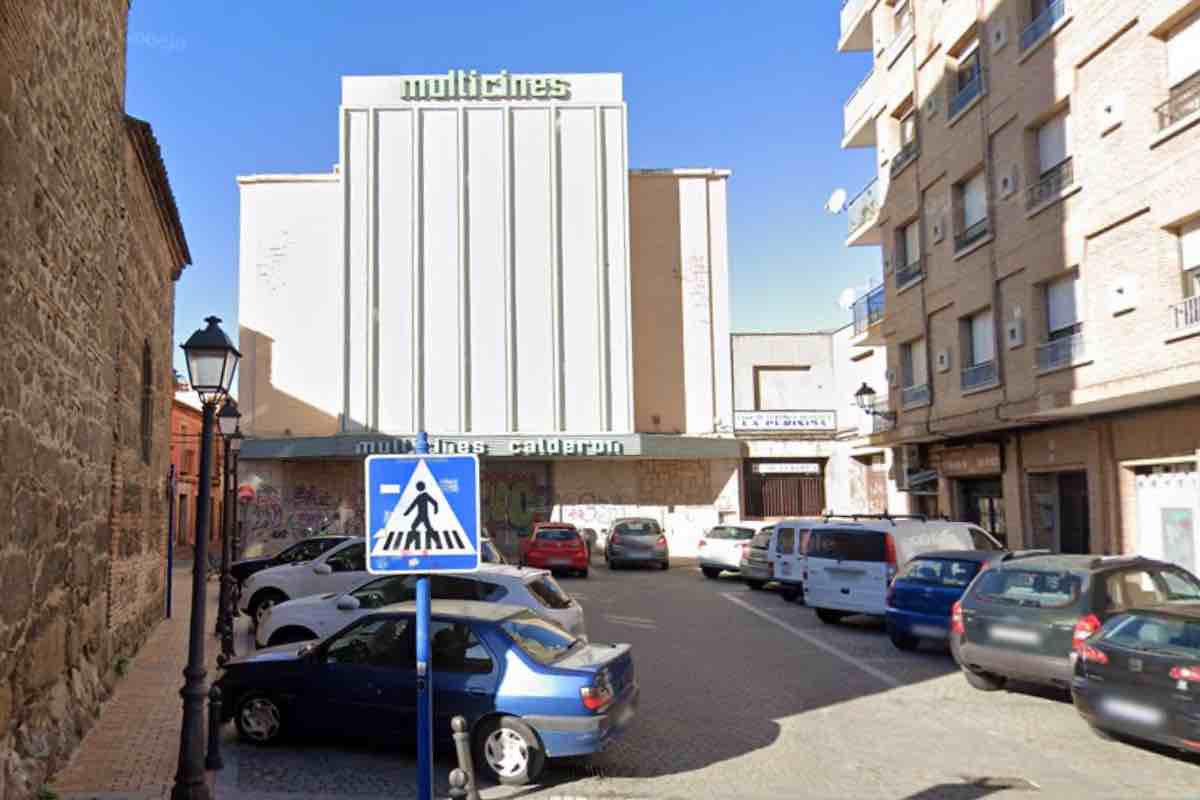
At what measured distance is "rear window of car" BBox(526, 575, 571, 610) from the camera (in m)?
10.8

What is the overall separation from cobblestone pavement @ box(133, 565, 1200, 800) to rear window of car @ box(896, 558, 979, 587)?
103 centimetres

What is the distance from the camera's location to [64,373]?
726 centimetres

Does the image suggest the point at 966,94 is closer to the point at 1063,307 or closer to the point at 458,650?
the point at 1063,307

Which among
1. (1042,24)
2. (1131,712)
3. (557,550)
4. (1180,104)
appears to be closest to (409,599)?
(1131,712)

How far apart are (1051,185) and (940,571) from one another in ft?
29.6

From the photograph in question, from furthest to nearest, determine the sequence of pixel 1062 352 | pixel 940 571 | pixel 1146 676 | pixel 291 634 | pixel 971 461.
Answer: pixel 971 461
pixel 1062 352
pixel 940 571
pixel 291 634
pixel 1146 676

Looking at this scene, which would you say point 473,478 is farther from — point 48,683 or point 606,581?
point 606,581

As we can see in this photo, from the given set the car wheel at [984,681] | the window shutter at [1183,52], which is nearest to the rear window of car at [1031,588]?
the car wheel at [984,681]

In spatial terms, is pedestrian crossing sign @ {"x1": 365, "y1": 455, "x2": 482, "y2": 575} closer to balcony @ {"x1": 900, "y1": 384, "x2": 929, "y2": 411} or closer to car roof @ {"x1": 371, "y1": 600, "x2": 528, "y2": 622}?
car roof @ {"x1": 371, "y1": 600, "x2": 528, "y2": 622}

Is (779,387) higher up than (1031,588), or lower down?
Answer: higher up

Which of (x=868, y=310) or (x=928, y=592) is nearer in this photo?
(x=928, y=592)

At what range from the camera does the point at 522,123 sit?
33.1 metres

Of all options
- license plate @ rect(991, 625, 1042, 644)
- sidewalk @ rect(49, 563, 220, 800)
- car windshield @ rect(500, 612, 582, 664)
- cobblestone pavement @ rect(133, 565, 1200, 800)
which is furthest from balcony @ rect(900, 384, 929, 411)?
sidewalk @ rect(49, 563, 220, 800)

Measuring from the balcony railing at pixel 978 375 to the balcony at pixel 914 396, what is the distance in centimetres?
187
